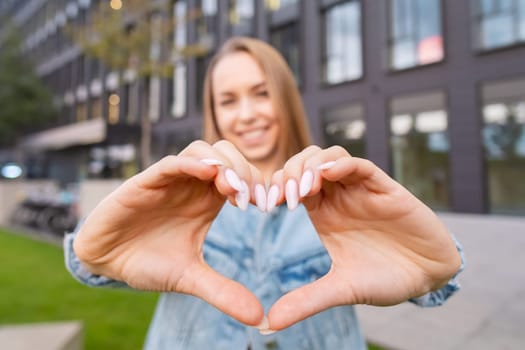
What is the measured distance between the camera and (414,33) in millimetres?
9875

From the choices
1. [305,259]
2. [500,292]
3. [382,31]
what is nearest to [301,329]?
[305,259]

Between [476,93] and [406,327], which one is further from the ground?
[476,93]

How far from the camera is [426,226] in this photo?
2.39ft

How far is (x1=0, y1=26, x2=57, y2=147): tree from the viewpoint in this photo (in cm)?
1986

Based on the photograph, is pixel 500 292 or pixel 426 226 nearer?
pixel 426 226

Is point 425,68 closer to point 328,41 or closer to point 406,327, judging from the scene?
point 328,41

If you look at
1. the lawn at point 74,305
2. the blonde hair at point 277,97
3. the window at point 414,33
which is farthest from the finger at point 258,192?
the window at point 414,33

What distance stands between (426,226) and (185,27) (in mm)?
17829

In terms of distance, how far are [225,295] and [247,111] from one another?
2.92ft

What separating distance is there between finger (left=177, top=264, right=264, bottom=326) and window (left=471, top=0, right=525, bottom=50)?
1052cm

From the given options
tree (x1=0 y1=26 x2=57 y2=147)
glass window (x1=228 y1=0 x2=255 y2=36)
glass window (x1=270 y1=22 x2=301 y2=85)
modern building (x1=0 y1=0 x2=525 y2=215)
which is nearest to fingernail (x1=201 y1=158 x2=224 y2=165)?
modern building (x1=0 y1=0 x2=525 y2=215)

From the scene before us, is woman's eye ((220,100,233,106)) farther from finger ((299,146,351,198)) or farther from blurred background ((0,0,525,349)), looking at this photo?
blurred background ((0,0,525,349))

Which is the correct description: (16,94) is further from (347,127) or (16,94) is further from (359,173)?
(359,173)

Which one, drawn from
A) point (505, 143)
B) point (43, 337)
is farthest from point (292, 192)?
point (505, 143)
